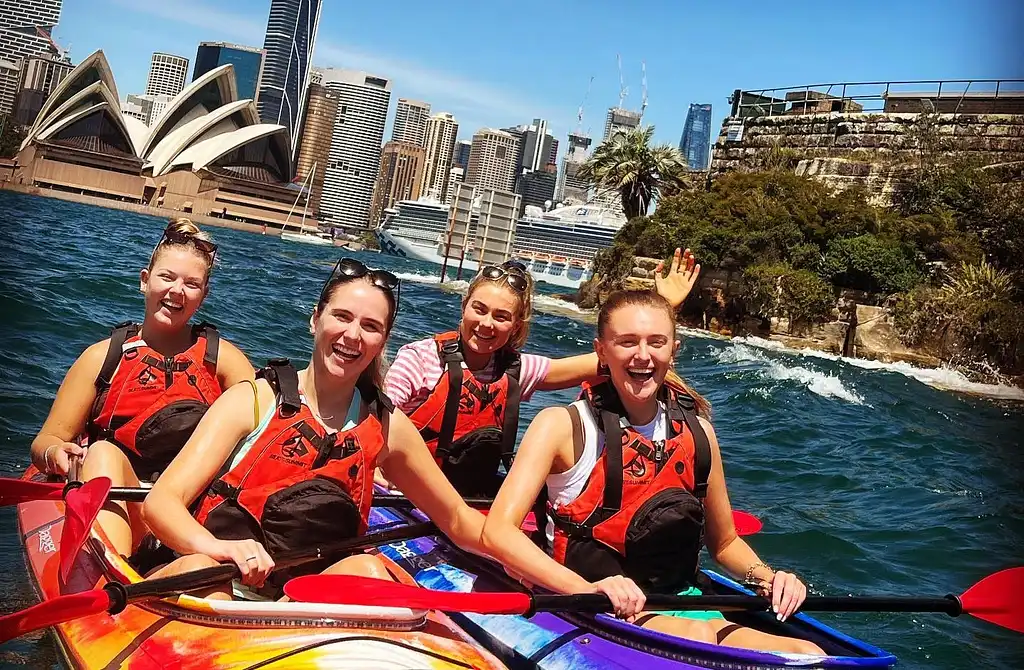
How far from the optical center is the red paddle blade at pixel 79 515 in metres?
2.49

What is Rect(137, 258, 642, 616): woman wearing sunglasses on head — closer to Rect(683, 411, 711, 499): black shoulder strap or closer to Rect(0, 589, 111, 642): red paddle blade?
Rect(0, 589, 111, 642): red paddle blade

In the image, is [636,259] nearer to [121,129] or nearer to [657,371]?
[657,371]

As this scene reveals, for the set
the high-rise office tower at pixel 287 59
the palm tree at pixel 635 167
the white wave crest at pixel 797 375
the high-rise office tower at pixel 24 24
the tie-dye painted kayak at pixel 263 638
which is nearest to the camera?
the tie-dye painted kayak at pixel 263 638

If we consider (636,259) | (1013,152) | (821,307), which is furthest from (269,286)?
(1013,152)

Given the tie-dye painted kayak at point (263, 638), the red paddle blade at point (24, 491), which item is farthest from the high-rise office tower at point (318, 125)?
the tie-dye painted kayak at point (263, 638)

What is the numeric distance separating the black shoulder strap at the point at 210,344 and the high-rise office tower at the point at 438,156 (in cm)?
17352

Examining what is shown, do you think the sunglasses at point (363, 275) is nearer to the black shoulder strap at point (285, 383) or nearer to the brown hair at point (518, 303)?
the black shoulder strap at point (285, 383)

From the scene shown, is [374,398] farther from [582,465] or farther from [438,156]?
[438,156]

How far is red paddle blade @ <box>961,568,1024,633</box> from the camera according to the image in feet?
9.80

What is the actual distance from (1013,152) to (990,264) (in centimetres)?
352

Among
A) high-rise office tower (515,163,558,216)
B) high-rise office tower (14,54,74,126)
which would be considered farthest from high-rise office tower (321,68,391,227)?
high-rise office tower (14,54,74,126)

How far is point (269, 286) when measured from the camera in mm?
20797

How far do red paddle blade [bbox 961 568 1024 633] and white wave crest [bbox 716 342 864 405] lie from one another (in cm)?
983

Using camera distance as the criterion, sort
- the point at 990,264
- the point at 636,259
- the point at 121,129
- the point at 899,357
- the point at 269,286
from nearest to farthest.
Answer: the point at 899,357 < the point at 990,264 < the point at 269,286 < the point at 636,259 < the point at 121,129
